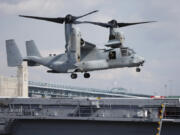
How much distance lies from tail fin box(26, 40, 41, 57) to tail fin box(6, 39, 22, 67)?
4.16 ft

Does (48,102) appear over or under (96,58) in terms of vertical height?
under

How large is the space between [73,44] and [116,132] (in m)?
12.2

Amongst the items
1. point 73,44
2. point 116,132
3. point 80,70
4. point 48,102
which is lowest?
point 116,132

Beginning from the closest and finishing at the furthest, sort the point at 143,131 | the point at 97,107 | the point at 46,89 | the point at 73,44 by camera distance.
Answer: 1. the point at 143,131
2. the point at 97,107
3. the point at 73,44
4. the point at 46,89

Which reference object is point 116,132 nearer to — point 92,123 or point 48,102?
point 92,123

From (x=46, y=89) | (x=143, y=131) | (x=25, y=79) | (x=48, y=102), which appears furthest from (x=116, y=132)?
(x=46, y=89)

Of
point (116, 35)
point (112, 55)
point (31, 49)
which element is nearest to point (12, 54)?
point (31, 49)

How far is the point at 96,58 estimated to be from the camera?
153 feet

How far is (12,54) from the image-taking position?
53.0 meters

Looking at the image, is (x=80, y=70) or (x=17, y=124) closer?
(x=17, y=124)

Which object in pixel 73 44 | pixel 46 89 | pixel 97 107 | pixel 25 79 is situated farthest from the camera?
pixel 46 89

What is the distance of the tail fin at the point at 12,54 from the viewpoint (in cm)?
5228

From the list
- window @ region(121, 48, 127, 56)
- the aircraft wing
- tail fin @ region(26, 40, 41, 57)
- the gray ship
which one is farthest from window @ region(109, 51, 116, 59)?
tail fin @ region(26, 40, 41, 57)

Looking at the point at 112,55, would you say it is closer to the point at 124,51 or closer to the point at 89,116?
the point at 124,51
